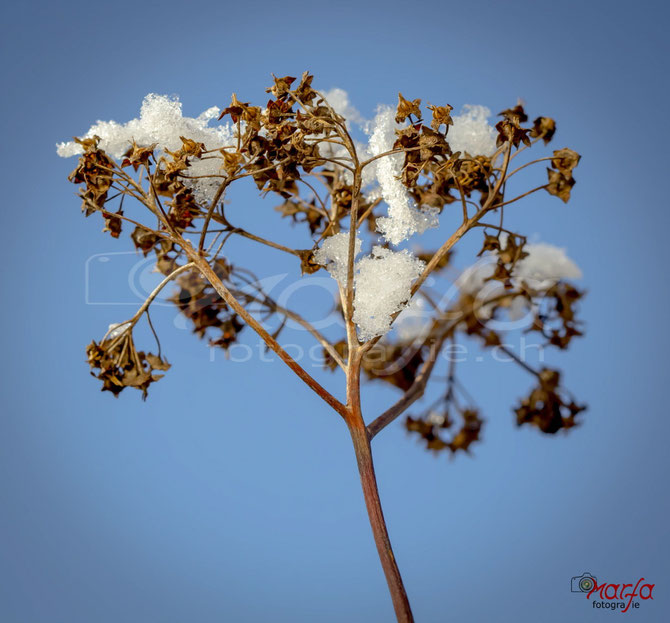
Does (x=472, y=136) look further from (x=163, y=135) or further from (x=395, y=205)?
(x=163, y=135)

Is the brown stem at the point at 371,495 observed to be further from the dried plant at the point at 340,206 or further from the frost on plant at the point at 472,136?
the frost on plant at the point at 472,136

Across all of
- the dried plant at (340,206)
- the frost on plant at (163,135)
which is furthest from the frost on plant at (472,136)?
the frost on plant at (163,135)

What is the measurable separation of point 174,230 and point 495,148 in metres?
0.38

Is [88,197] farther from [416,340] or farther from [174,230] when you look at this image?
[416,340]

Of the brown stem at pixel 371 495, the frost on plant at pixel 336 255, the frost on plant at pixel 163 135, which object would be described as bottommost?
the brown stem at pixel 371 495

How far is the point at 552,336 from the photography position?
928mm

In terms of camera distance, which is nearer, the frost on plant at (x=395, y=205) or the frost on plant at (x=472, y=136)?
the frost on plant at (x=395, y=205)

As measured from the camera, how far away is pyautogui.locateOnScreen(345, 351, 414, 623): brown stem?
1.94ft

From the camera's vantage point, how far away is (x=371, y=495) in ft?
2.00

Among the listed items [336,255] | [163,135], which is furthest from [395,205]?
[163,135]

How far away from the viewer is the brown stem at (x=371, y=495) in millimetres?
592

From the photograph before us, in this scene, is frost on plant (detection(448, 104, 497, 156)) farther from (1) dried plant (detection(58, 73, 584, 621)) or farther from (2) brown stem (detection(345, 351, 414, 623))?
(2) brown stem (detection(345, 351, 414, 623))

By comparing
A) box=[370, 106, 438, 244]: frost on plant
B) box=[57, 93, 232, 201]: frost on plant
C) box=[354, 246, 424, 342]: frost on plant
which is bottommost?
box=[354, 246, 424, 342]: frost on plant

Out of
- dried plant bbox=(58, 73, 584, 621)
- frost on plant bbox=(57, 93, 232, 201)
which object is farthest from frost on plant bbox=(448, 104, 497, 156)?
frost on plant bbox=(57, 93, 232, 201)
